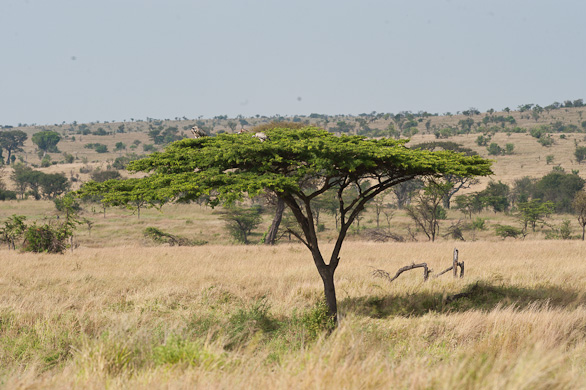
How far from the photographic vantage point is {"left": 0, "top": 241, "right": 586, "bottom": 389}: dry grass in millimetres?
4984

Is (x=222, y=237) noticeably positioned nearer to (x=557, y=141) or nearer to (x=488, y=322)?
(x=488, y=322)

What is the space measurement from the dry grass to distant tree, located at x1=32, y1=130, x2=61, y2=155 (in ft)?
392

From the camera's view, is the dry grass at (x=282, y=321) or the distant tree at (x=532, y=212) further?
the distant tree at (x=532, y=212)

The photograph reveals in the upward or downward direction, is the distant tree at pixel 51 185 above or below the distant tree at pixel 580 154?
below

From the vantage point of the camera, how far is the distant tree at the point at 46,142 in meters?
129

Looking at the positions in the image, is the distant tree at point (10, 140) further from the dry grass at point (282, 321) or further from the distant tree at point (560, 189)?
the dry grass at point (282, 321)

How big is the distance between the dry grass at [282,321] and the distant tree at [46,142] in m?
119

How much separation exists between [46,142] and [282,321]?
135 m

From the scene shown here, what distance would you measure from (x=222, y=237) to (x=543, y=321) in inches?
1583

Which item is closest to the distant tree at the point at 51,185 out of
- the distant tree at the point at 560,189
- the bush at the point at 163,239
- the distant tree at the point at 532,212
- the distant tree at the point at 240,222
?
the distant tree at the point at 240,222

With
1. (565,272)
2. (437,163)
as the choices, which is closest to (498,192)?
(565,272)

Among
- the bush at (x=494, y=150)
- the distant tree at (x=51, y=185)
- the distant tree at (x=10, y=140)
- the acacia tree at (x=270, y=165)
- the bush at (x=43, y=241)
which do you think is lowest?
the bush at (x=43, y=241)

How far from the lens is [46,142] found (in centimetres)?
12988

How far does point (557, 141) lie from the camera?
108 metres
